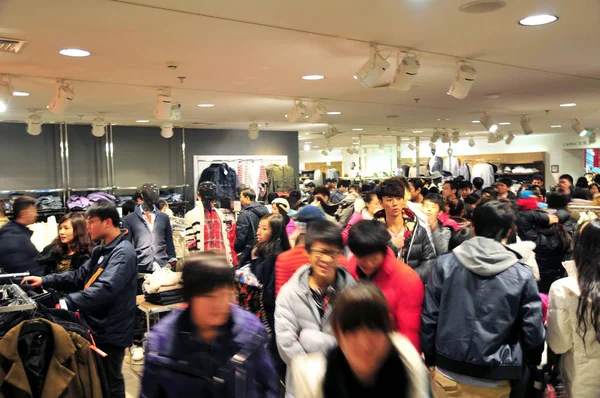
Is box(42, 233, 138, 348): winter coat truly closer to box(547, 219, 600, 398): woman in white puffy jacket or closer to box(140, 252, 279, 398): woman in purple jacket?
box(140, 252, 279, 398): woman in purple jacket

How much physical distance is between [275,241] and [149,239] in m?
2.59

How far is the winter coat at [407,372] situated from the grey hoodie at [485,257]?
1.04 meters

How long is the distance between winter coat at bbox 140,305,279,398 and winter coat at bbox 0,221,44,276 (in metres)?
3.60

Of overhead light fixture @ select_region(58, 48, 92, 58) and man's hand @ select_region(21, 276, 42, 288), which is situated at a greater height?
overhead light fixture @ select_region(58, 48, 92, 58)

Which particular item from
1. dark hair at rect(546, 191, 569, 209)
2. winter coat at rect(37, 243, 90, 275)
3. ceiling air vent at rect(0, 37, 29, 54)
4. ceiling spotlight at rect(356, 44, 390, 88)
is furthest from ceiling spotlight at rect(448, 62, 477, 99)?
ceiling air vent at rect(0, 37, 29, 54)

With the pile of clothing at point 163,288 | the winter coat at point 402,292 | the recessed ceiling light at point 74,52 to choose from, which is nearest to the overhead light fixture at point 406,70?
the winter coat at point 402,292

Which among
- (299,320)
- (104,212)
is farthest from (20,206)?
(299,320)

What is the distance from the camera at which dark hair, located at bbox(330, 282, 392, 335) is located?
1604 mm

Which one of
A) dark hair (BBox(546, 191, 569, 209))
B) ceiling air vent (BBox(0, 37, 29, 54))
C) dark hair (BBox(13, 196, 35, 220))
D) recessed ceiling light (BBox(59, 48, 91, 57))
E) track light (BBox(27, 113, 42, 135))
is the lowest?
dark hair (BBox(546, 191, 569, 209))

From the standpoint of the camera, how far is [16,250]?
4.79m

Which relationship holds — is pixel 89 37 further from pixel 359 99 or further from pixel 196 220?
pixel 359 99

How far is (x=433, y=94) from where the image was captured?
7789 mm

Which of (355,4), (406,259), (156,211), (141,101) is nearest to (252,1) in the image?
(355,4)

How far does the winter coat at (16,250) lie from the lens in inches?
187
